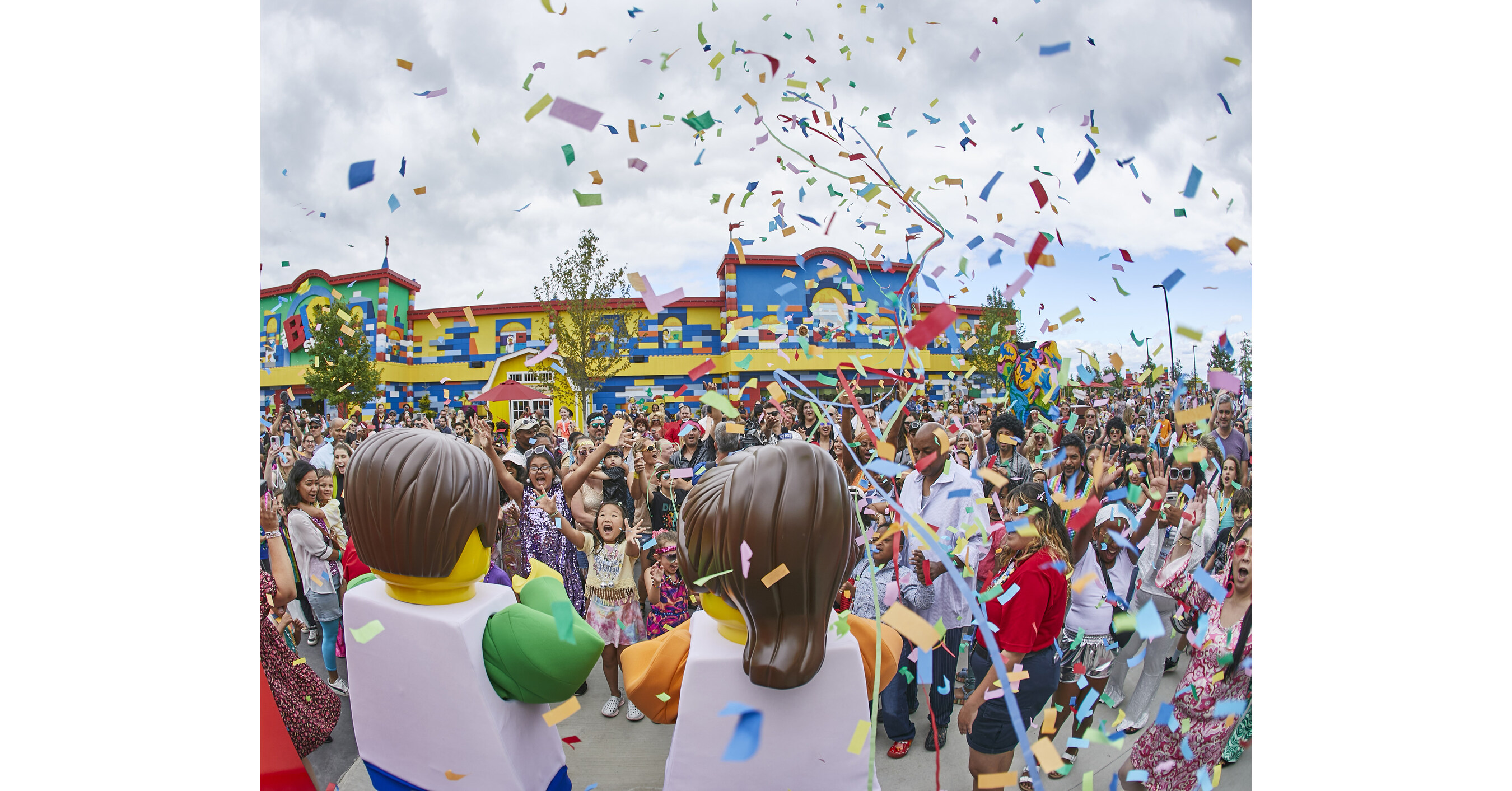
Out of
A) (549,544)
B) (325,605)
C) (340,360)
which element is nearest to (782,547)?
(549,544)

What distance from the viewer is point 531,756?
1.93m

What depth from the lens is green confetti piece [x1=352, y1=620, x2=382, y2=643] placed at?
6.12ft

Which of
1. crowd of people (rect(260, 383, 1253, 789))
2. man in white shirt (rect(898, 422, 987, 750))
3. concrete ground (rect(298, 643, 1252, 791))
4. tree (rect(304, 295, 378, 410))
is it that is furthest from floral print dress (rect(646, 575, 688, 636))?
tree (rect(304, 295, 378, 410))

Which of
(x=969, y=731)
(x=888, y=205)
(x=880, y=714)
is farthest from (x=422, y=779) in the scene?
(x=888, y=205)

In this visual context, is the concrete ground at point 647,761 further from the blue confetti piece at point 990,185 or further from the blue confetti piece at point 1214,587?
the blue confetti piece at point 990,185

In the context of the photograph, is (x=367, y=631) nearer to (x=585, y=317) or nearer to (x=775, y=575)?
(x=775, y=575)

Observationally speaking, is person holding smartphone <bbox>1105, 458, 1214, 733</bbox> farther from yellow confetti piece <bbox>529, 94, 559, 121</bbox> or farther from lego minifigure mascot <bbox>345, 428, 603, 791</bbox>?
yellow confetti piece <bbox>529, 94, 559, 121</bbox>

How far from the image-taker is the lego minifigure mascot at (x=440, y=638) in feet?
→ 5.87

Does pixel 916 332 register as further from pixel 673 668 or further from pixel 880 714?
pixel 880 714

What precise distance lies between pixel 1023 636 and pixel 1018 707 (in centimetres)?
30

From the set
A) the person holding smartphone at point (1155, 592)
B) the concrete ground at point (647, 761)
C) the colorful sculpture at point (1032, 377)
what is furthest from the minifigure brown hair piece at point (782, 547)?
the colorful sculpture at point (1032, 377)

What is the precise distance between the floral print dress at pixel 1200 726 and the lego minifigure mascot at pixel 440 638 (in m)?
2.16

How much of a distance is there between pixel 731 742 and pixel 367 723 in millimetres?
1134

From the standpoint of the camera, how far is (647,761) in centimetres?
306
